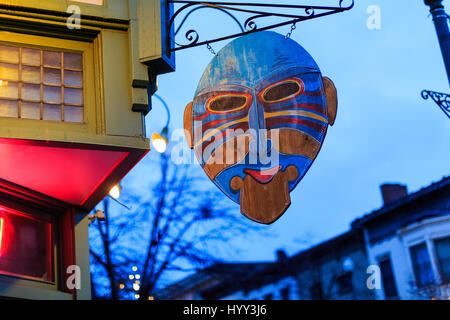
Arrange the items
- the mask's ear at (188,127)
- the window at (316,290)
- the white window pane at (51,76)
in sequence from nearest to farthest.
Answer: the mask's ear at (188,127) → the white window pane at (51,76) → the window at (316,290)

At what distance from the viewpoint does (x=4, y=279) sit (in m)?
6.99

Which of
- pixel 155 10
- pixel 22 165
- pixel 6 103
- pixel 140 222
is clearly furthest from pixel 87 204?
pixel 140 222

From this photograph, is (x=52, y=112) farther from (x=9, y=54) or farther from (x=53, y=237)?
(x=53, y=237)

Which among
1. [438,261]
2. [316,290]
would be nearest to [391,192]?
[438,261]

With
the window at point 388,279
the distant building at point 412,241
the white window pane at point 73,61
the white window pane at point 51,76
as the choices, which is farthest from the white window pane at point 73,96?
the window at point 388,279

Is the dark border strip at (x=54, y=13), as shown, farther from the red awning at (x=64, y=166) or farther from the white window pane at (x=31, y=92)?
the red awning at (x=64, y=166)

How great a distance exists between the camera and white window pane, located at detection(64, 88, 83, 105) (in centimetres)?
723

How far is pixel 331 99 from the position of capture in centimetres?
617

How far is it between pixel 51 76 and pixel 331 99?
10.7 feet

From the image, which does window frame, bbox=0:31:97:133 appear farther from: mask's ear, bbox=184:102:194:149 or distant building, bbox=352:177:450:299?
distant building, bbox=352:177:450:299

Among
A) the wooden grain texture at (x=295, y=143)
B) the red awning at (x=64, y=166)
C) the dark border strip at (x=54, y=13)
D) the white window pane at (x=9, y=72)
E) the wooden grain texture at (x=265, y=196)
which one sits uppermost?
the dark border strip at (x=54, y=13)

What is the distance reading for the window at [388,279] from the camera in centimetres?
2409

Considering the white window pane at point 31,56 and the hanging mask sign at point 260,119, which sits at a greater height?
the white window pane at point 31,56
